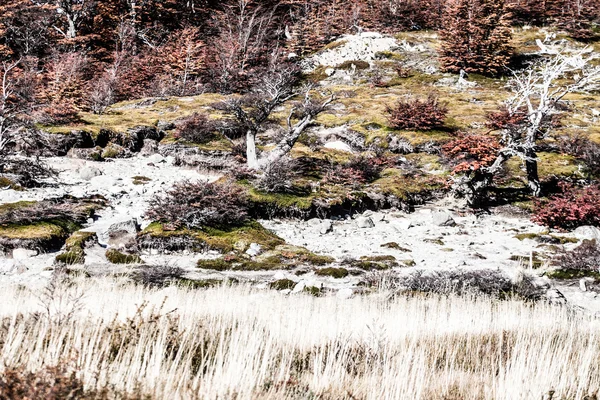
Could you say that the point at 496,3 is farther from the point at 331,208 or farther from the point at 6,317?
the point at 6,317

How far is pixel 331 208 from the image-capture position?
16516 mm

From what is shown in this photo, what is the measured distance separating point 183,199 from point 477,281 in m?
9.15

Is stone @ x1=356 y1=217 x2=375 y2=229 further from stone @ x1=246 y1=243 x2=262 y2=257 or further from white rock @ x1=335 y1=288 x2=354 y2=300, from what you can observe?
white rock @ x1=335 y1=288 x2=354 y2=300

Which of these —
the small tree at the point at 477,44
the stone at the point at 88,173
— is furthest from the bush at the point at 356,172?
the small tree at the point at 477,44

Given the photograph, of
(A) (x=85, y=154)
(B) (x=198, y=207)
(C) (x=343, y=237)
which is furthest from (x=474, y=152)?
(A) (x=85, y=154)

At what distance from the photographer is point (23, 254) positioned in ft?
33.9

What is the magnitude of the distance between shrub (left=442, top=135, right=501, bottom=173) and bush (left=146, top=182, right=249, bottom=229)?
930 cm

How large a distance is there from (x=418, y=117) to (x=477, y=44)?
21938 mm

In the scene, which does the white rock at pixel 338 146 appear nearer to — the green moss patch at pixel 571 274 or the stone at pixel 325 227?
the stone at pixel 325 227

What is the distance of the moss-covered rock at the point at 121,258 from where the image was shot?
10.7m

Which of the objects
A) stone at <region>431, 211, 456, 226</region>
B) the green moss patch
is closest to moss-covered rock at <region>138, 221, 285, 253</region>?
stone at <region>431, 211, 456, 226</region>

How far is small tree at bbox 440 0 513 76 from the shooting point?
132 ft

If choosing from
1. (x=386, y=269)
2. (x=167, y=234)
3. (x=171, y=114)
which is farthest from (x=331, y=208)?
(x=171, y=114)

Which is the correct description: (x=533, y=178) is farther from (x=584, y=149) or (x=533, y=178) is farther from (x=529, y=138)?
(x=584, y=149)
